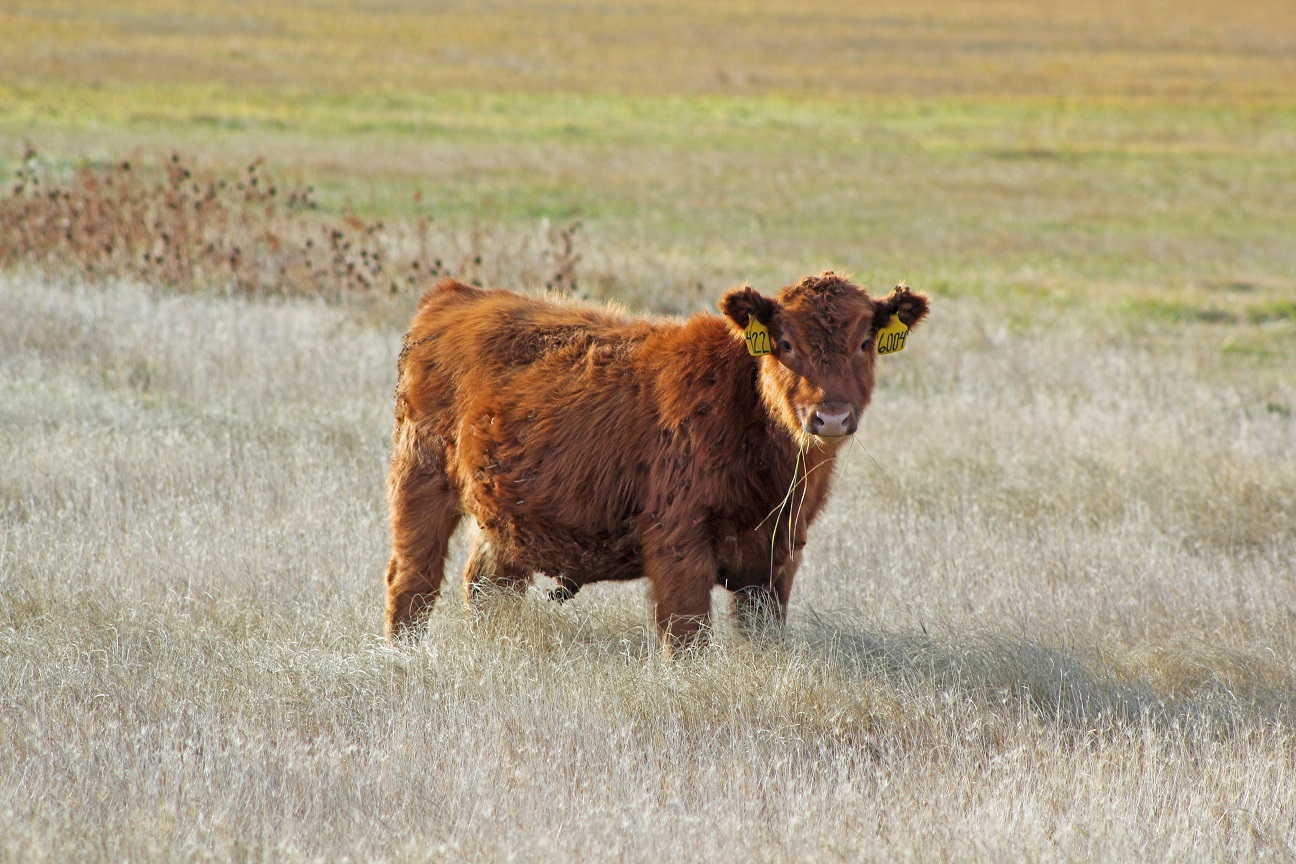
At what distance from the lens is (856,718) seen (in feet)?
16.5

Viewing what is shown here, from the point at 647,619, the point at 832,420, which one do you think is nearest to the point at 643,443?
the point at 832,420

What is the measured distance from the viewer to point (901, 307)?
539cm

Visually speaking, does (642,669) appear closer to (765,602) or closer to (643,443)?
(765,602)

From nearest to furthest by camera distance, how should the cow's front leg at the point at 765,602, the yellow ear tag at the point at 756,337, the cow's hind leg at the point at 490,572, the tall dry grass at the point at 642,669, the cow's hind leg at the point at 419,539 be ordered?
the tall dry grass at the point at 642,669 → the yellow ear tag at the point at 756,337 → the cow's front leg at the point at 765,602 → the cow's hind leg at the point at 419,539 → the cow's hind leg at the point at 490,572

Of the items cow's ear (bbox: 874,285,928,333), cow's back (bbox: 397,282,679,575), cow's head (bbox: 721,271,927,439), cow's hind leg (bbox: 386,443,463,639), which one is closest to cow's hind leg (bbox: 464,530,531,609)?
cow's hind leg (bbox: 386,443,463,639)

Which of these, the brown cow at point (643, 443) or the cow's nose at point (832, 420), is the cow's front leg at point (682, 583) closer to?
the brown cow at point (643, 443)

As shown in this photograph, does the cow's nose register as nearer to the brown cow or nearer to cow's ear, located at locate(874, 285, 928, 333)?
the brown cow

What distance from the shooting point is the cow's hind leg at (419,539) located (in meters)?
5.79

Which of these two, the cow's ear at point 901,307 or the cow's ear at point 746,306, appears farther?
the cow's ear at point 901,307

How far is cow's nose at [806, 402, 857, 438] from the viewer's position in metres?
4.80

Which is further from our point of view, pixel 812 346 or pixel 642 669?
pixel 642 669

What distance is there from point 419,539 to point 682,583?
1307 millimetres

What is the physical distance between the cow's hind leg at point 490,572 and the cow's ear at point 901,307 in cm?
196

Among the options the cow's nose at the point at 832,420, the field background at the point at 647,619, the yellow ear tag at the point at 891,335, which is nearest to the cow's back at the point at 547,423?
the field background at the point at 647,619
